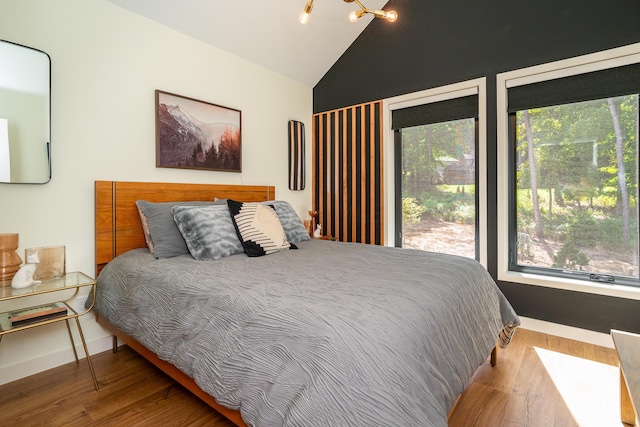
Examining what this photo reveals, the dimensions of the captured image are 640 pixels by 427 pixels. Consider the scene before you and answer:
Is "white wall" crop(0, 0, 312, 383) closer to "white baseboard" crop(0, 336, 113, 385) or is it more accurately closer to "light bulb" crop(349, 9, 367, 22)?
"white baseboard" crop(0, 336, 113, 385)

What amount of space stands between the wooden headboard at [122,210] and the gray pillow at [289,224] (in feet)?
2.46

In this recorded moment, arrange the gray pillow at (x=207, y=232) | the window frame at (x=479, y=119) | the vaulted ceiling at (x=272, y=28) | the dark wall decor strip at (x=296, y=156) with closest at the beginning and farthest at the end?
the gray pillow at (x=207, y=232)
the vaulted ceiling at (x=272, y=28)
the window frame at (x=479, y=119)
the dark wall decor strip at (x=296, y=156)

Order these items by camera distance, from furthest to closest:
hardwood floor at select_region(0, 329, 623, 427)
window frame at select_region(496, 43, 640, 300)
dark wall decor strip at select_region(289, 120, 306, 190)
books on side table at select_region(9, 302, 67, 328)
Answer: dark wall decor strip at select_region(289, 120, 306, 190) → window frame at select_region(496, 43, 640, 300) → books on side table at select_region(9, 302, 67, 328) → hardwood floor at select_region(0, 329, 623, 427)

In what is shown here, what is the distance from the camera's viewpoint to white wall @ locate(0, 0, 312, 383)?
1.92 meters

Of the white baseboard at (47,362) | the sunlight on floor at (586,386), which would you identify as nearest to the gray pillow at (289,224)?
the white baseboard at (47,362)

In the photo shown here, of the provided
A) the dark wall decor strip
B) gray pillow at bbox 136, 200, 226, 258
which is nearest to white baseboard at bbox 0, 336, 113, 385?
gray pillow at bbox 136, 200, 226, 258

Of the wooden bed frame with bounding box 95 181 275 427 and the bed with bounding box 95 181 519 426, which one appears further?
the wooden bed frame with bounding box 95 181 275 427

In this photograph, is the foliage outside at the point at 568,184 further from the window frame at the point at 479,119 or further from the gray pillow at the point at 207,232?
the gray pillow at the point at 207,232

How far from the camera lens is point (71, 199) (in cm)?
210

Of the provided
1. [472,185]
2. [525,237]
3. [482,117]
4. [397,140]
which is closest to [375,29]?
[397,140]

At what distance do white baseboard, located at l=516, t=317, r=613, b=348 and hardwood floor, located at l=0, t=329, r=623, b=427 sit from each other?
0.17m

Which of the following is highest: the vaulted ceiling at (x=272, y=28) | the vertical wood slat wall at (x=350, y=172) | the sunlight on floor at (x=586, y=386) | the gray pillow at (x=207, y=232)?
the vaulted ceiling at (x=272, y=28)

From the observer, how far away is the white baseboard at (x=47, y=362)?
187 cm

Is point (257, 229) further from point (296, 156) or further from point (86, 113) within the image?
point (296, 156)
